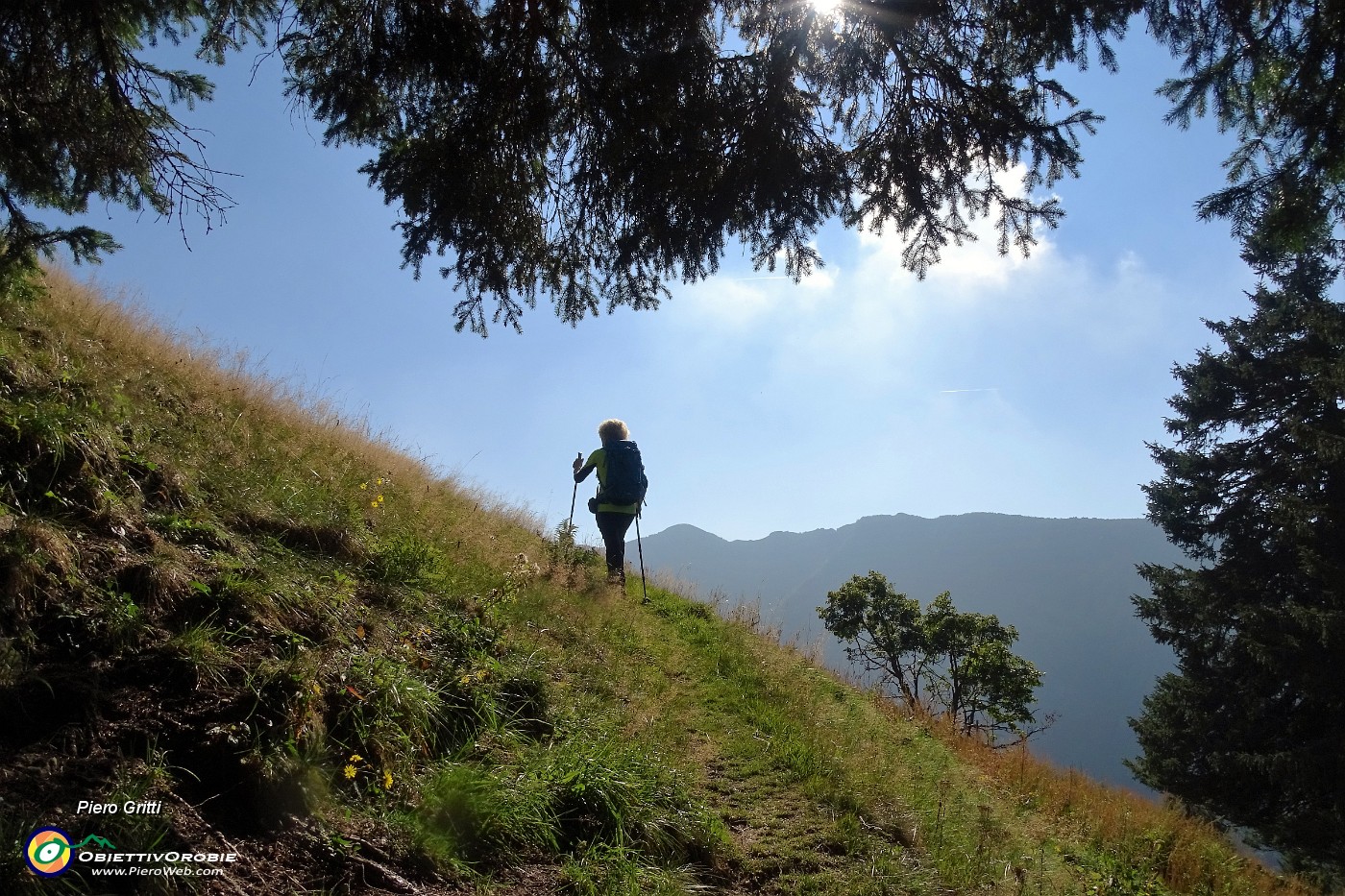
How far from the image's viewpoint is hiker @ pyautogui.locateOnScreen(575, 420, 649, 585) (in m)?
9.27

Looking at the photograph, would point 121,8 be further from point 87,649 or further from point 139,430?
point 87,649

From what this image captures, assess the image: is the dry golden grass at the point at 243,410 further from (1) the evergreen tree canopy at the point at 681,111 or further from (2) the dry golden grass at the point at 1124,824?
(2) the dry golden grass at the point at 1124,824

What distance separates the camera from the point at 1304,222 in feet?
11.4

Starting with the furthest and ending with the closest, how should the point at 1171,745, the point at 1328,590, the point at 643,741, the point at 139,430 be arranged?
the point at 1171,745 < the point at 1328,590 < the point at 139,430 < the point at 643,741

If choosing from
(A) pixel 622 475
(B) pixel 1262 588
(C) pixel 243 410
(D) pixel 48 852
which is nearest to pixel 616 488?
(A) pixel 622 475

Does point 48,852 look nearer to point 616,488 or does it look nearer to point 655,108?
point 655,108

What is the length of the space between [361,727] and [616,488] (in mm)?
6396

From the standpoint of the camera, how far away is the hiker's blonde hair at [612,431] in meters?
9.43

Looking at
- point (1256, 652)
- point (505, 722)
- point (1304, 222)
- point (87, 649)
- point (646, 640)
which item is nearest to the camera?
point (87, 649)

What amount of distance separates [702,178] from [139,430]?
4.11 metres

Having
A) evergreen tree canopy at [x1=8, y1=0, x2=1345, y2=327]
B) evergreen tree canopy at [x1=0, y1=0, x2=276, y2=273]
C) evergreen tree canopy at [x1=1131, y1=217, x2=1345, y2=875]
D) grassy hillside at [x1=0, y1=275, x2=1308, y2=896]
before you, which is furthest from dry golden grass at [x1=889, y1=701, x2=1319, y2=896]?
evergreen tree canopy at [x1=1131, y1=217, x2=1345, y2=875]

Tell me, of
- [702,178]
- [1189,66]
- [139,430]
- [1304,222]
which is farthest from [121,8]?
[1304,222]

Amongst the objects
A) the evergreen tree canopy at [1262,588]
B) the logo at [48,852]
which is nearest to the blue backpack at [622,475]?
the logo at [48,852]

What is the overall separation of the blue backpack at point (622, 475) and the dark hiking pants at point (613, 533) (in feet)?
0.66
